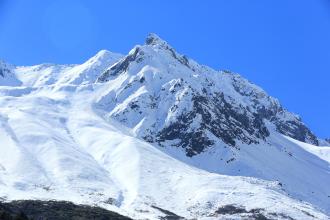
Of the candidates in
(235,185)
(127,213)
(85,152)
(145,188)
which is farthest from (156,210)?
(85,152)

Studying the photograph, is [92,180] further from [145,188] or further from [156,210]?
[156,210]

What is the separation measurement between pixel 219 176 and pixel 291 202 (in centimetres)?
2132

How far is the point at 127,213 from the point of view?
461ft

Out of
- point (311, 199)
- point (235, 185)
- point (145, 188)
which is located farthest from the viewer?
point (311, 199)

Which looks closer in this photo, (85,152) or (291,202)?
(291,202)

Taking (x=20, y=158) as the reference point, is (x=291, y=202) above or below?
above

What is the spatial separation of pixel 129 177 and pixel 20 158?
25861mm

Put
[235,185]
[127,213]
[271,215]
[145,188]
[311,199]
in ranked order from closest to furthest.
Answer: [127,213] < [271,215] < [145,188] < [235,185] < [311,199]

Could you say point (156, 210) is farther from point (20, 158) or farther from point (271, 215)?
point (20, 158)

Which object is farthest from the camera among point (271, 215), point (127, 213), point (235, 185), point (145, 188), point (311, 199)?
point (311, 199)

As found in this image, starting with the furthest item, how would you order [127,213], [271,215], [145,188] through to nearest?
[145,188]
[271,215]
[127,213]

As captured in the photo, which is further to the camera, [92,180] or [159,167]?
[159,167]

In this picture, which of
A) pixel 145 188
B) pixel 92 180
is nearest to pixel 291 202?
pixel 145 188

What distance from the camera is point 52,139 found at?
197 meters
